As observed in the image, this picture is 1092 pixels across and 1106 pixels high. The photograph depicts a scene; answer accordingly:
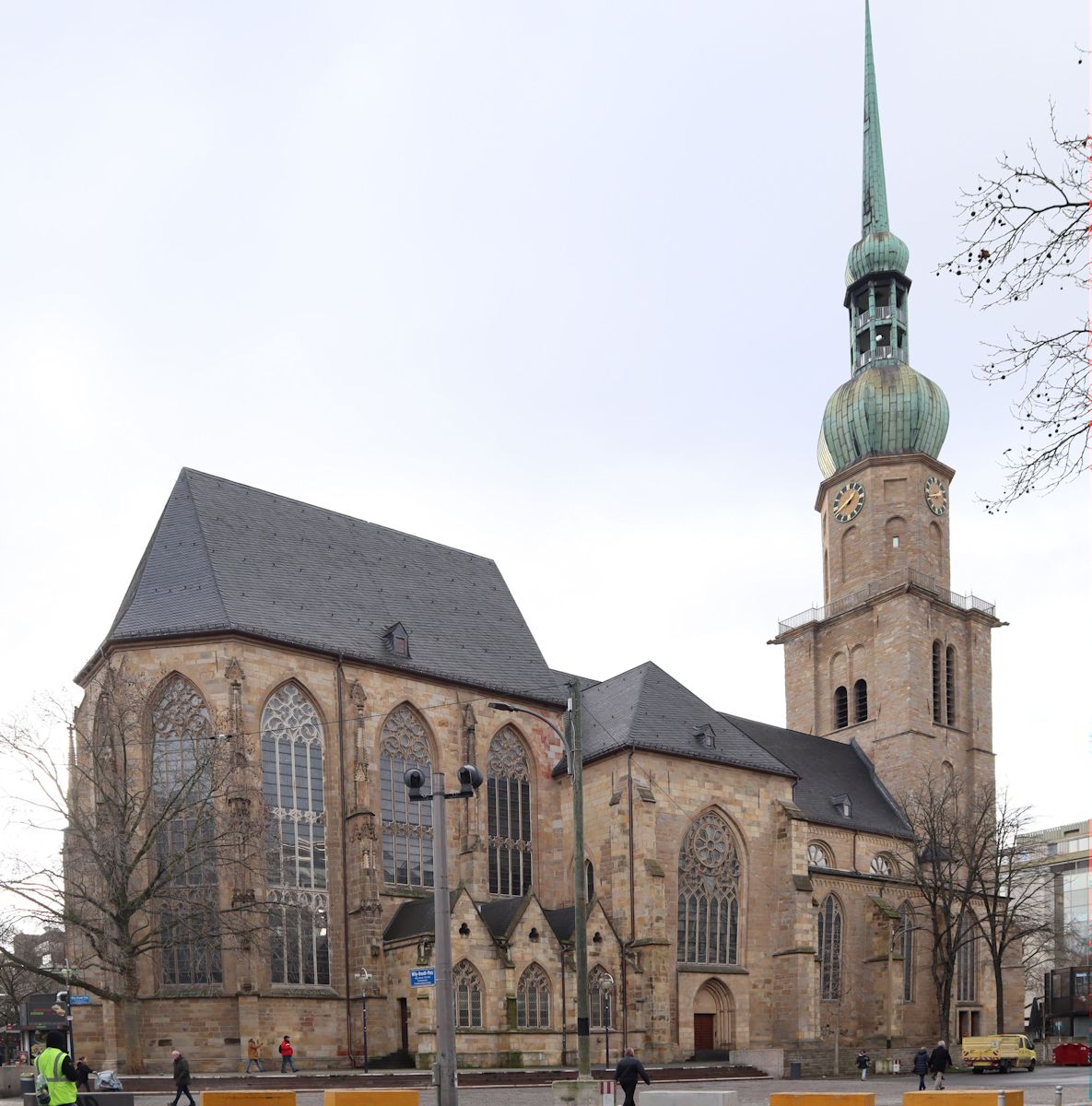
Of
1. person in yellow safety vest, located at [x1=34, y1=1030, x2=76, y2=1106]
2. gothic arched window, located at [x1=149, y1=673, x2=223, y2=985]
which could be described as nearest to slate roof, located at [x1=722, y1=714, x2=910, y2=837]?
gothic arched window, located at [x1=149, y1=673, x2=223, y2=985]

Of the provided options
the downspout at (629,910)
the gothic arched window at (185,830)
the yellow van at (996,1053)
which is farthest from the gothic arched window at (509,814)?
the yellow van at (996,1053)

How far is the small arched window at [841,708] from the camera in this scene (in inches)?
2522

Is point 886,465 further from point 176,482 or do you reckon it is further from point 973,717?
point 176,482

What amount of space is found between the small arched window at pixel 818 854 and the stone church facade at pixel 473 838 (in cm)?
21

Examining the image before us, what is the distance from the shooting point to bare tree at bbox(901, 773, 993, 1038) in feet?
154

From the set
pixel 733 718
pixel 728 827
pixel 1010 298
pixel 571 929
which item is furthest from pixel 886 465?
pixel 1010 298

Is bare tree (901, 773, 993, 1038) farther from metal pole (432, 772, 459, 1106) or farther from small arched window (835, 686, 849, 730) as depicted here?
metal pole (432, 772, 459, 1106)

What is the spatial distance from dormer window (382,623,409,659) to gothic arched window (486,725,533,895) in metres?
4.46

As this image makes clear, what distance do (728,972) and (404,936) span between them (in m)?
12.1

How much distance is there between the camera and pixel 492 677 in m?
46.3

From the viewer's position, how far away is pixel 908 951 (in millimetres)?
54000

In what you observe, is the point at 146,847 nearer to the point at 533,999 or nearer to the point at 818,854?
the point at 533,999

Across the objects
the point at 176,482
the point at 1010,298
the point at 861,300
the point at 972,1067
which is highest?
the point at 861,300

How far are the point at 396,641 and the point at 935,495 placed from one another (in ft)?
102
